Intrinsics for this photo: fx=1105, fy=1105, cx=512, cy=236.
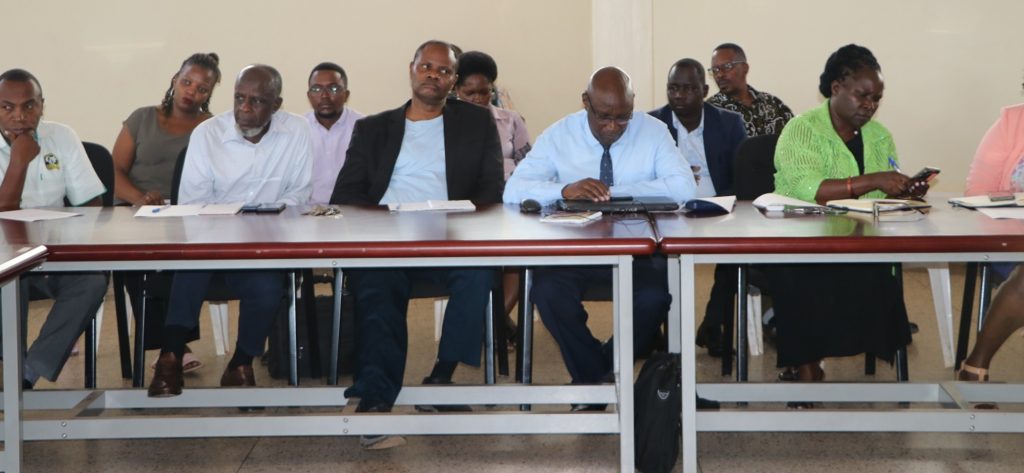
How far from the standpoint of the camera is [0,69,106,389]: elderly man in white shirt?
382cm

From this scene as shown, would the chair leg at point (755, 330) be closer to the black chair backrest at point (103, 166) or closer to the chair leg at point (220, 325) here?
the chair leg at point (220, 325)

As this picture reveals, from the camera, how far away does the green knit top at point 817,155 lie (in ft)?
13.1

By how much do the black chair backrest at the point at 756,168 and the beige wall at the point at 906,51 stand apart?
246 cm

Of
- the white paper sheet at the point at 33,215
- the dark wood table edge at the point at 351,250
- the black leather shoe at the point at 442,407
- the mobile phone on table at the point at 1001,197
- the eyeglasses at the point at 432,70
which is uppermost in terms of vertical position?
the eyeglasses at the point at 432,70

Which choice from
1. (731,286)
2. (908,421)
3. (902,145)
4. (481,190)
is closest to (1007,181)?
(731,286)

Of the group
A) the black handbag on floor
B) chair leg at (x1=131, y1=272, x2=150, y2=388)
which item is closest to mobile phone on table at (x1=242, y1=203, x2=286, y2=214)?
chair leg at (x1=131, y1=272, x2=150, y2=388)

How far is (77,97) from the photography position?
7176 mm

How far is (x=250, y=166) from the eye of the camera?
14.5 feet

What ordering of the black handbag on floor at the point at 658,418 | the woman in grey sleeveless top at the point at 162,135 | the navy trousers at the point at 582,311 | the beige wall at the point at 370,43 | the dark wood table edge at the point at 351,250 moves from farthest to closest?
the beige wall at the point at 370,43, the woman in grey sleeveless top at the point at 162,135, the navy trousers at the point at 582,311, the black handbag on floor at the point at 658,418, the dark wood table edge at the point at 351,250

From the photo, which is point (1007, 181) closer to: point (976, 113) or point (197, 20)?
point (976, 113)

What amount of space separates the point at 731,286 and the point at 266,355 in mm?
1937

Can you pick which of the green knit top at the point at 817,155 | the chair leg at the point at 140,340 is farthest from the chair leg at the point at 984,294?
the chair leg at the point at 140,340

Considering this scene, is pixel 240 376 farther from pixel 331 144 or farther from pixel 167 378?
pixel 331 144

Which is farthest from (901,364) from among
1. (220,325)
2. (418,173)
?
(220,325)
